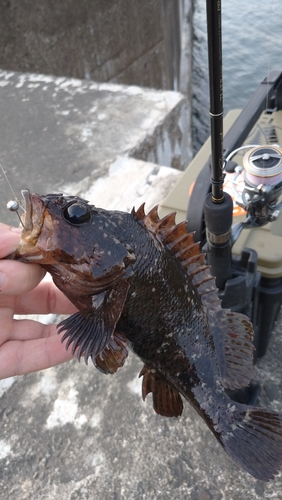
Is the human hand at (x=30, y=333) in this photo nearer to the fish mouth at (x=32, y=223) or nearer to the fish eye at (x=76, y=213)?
the fish mouth at (x=32, y=223)

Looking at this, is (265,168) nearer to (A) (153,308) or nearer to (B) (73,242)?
(A) (153,308)

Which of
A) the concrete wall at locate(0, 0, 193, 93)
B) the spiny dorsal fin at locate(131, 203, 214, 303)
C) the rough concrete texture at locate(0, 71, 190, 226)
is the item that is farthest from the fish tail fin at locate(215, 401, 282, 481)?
the concrete wall at locate(0, 0, 193, 93)

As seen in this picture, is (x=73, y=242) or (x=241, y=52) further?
(x=241, y=52)

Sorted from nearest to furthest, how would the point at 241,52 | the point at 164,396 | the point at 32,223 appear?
the point at 32,223
the point at 164,396
the point at 241,52

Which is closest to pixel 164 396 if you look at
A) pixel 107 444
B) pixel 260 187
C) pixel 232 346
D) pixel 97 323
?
pixel 232 346

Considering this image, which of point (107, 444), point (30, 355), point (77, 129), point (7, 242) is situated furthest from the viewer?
point (77, 129)

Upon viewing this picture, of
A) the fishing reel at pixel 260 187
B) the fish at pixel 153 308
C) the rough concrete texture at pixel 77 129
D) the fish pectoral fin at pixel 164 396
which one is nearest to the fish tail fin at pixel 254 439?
the fish at pixel 153 308

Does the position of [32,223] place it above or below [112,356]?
above
